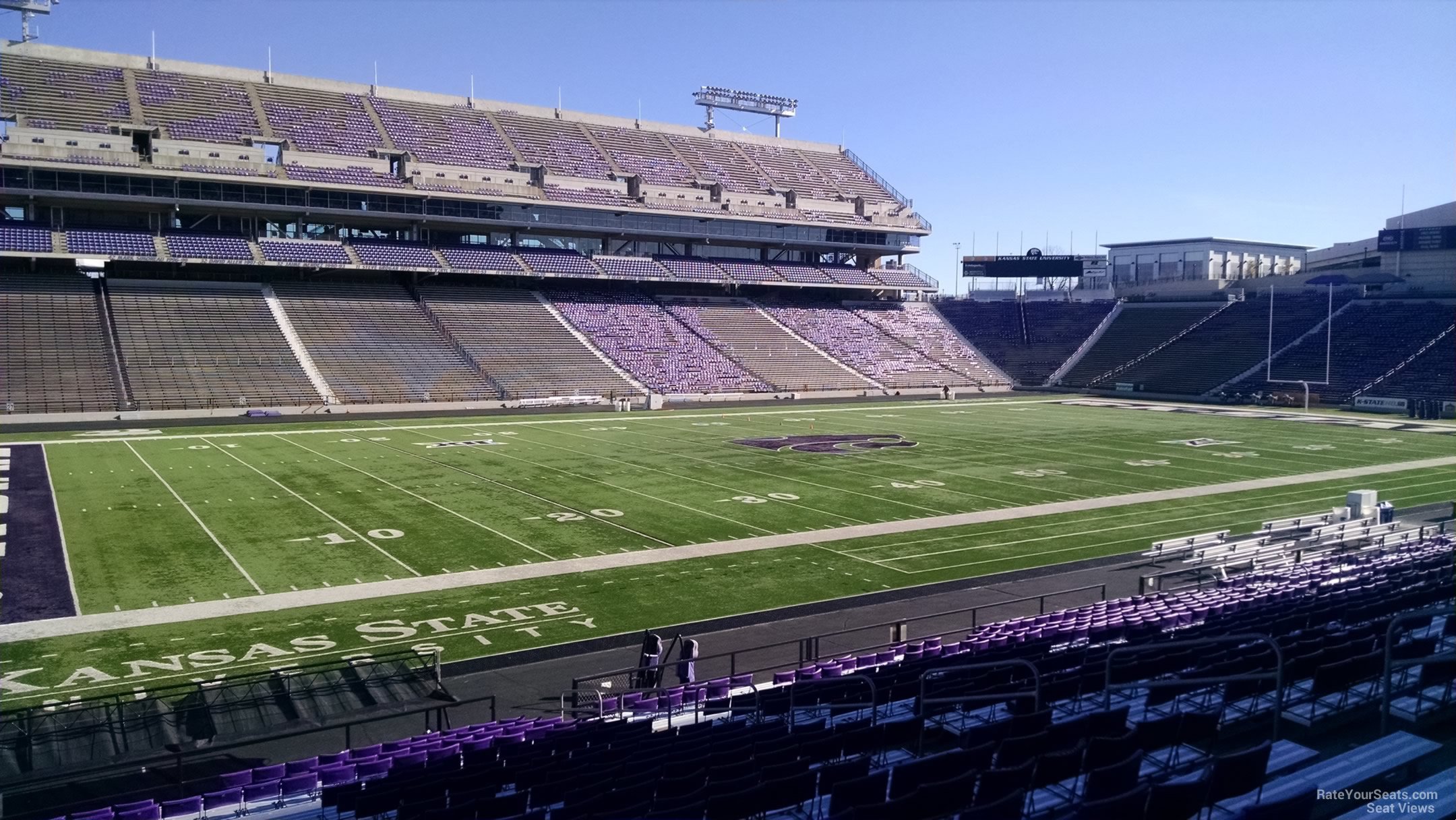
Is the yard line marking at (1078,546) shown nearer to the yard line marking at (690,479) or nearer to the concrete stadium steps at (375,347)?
the yard line marking at (690,479)

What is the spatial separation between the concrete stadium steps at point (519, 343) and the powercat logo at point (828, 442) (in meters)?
17.1

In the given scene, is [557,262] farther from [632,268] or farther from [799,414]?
[799,414]

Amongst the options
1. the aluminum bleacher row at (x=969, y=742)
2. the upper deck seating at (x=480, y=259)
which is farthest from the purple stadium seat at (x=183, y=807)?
the upper deck seating at (x=480, y=259)

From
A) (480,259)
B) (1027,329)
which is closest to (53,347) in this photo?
(480,259)

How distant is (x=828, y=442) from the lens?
40.5 m

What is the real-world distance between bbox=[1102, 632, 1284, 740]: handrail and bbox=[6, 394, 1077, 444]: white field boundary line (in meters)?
36.7

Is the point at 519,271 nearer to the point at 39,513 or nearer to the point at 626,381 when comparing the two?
the point at 626,381

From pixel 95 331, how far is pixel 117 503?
27.3 meters

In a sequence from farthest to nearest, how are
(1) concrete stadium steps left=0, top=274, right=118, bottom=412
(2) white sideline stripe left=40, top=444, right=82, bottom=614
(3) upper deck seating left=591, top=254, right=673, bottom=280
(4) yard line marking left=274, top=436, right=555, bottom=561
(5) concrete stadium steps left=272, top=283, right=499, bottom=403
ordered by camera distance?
1. (3) upper deck seating left=591, top=254, right=673, bottom=280
2. (5) concrete stadium steps left=272, top=283, right=499, bottom=403
3. (1) concrete stadium steps left=0, top=274, right=118, bottom=412
4. (4) yard line marking left=274, top=436, right=555, bottom=561
5. (2) white sideline stripe left=40, top=444, right=82, bottom=614

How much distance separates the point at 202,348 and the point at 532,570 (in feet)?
120

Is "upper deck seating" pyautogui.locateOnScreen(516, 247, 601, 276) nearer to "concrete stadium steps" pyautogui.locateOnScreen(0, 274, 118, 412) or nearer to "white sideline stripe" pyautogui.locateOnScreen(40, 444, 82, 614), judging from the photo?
"concrete stadium steps" pyautogui.locateOnScreen(0, 274, 118, 412)

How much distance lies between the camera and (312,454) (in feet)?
115

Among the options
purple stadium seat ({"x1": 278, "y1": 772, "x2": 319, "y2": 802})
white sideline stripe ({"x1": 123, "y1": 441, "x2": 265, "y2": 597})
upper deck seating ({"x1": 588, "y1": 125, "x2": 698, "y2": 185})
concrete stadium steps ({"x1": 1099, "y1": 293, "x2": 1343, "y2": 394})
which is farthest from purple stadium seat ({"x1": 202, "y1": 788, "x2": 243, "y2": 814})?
upper deck seating ({"x1": 588, "y1": 125, "x2": 698, "y2": 185})

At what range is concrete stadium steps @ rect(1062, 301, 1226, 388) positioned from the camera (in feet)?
240
